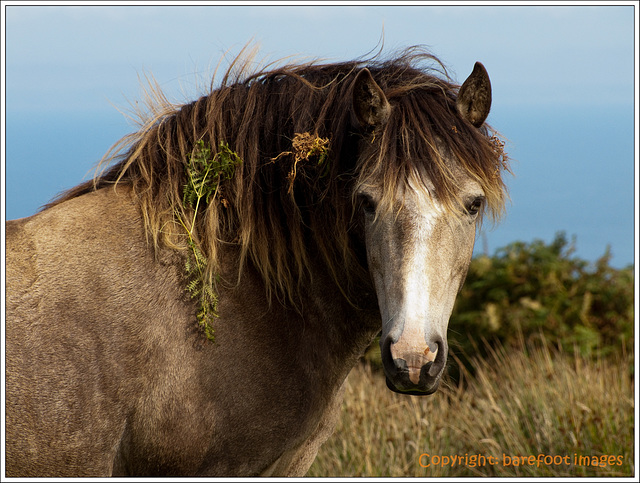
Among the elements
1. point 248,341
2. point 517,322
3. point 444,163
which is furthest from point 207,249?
point 517,322

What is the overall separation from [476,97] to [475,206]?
50 cm

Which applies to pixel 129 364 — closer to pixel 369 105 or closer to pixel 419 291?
pixel 419 291

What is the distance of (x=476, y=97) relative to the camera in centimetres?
275

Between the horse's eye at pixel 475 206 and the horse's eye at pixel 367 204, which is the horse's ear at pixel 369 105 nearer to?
the horse's eye at pixel 367 204

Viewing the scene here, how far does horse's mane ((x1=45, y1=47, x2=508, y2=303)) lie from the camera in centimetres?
271

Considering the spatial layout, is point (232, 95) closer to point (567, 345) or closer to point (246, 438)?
point (246, 438)

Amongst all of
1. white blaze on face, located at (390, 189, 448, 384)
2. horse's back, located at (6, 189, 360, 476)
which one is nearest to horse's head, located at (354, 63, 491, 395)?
white blaze on face, located at (390, 189, 448, 384)

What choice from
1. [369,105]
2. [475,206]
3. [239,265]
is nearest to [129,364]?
[239,265]

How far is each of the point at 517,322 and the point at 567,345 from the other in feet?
1.92

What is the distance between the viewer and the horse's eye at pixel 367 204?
258cm

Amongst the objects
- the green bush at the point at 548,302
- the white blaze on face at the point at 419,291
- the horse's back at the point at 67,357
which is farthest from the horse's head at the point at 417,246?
the green bush at the point at 548,302

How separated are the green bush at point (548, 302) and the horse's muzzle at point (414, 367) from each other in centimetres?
469

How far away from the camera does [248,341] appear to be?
2826 millimetres

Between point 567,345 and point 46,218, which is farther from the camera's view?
point 567,345
